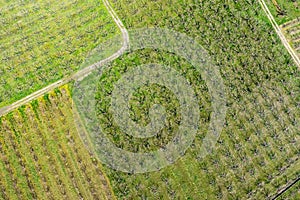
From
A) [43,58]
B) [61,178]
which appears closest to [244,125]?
[61,178]

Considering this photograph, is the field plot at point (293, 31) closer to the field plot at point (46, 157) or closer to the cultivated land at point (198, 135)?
the cultivated land at point (198, 135)

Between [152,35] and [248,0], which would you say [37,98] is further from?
[248,0]

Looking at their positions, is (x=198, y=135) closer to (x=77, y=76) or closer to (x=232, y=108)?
(x=232, y=108)

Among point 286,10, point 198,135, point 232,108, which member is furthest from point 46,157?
point 286,10

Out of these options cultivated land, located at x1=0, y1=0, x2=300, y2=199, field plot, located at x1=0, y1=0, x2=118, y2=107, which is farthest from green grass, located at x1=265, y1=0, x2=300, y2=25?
field plot, located at x1=0, y1=0, x2=118, y2=107

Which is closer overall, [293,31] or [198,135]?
[198,135]
